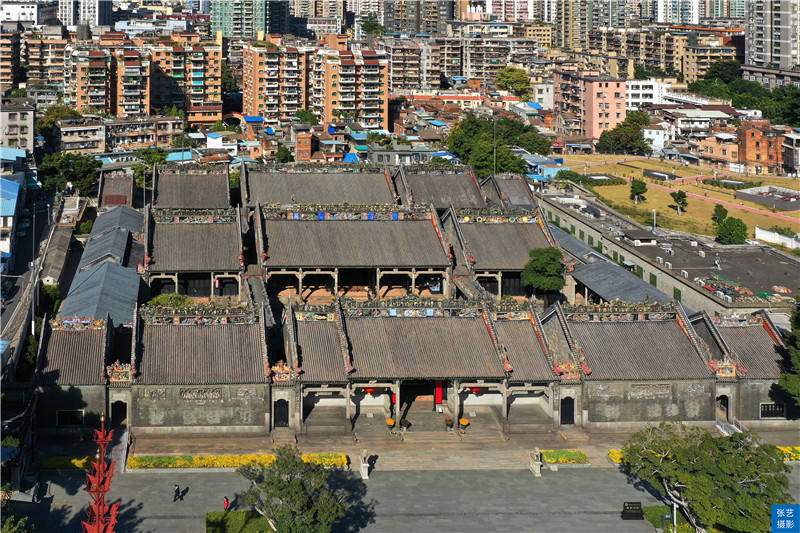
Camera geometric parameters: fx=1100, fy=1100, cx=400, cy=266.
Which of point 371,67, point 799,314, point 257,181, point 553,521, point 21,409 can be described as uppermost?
point 371,67

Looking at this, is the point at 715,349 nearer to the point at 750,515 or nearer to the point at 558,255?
the point at 750,515

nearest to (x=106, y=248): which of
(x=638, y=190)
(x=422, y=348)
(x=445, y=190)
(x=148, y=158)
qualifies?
(x=445, y=190)

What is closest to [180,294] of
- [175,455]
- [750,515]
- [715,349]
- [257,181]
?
[257,181]

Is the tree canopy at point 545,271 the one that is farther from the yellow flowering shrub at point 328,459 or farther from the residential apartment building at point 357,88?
the residential apartment building at point 357,88

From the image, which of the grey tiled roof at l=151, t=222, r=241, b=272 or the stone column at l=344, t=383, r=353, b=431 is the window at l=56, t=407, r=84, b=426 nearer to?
the stone column at l=344, t=383, r=353, b=431

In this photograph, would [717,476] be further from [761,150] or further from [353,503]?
[761,150]
